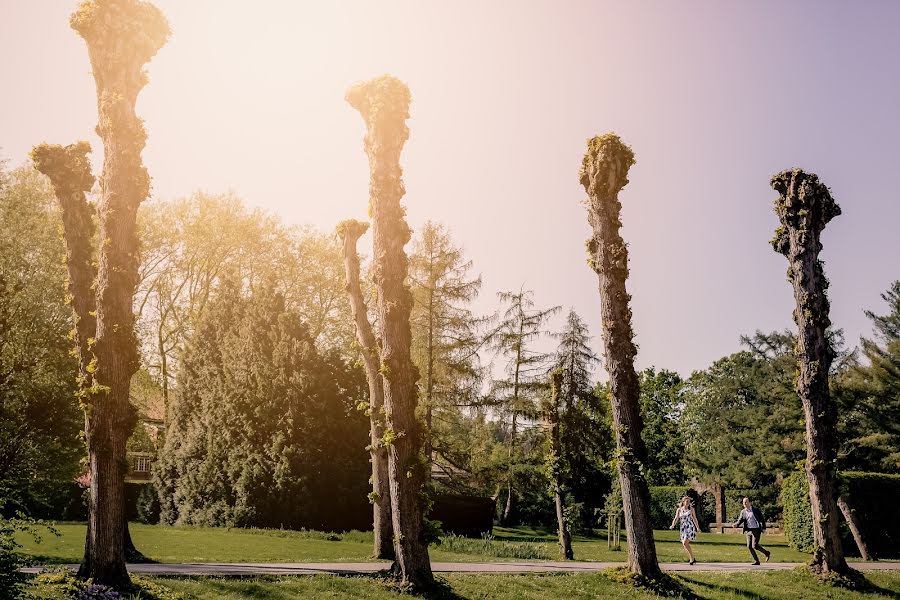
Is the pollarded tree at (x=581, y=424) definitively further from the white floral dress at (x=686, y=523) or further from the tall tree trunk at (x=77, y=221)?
the tall tree trunk at (x=77, y=221)

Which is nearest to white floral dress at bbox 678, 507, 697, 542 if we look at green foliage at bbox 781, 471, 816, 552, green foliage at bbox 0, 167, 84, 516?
green foliage at bbox 781, 471, 816, 552

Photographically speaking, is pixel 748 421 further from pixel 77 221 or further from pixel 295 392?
pixel 77 221

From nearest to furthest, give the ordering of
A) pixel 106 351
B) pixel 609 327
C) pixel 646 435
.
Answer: pixel 106 351 → pixel 609 327 → pixel 646 435

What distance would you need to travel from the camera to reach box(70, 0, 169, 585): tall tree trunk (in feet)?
38.6

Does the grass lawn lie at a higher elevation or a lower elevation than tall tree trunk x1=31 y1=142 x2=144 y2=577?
lower

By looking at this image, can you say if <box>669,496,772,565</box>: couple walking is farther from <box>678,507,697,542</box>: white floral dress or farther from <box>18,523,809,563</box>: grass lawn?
<box>18,523,809,563</box>: grass lawn

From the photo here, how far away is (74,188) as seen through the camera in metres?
16.2

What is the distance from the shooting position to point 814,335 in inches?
706

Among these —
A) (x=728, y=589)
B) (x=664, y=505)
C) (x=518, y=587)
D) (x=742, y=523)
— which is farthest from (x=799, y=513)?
(x=664, y=505)

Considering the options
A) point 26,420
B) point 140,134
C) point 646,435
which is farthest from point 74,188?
point 646,435

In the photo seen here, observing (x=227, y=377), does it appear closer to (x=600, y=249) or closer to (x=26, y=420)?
(x=26, y=420)

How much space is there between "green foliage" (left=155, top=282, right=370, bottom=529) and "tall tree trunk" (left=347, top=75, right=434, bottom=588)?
11966mm

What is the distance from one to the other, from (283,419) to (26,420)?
26.8 feet

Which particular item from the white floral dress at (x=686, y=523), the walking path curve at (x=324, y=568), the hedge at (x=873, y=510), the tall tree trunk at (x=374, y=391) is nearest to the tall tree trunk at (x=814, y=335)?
the walking path curve at (x=324, y=568)
